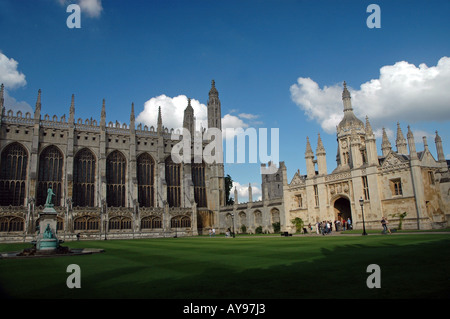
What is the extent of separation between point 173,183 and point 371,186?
32.3 metres

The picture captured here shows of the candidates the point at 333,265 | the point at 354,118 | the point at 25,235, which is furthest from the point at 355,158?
the point at 25,235

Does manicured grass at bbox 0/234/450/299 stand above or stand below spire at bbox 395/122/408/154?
below

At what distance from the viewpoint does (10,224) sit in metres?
40.7

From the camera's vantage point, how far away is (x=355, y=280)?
277 inches

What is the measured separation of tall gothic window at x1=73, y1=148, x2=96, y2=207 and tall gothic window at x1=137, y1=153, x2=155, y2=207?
6955 millimetres

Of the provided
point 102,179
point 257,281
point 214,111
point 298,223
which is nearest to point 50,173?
point 102,179

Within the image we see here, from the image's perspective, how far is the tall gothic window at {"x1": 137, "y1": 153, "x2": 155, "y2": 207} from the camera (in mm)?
53375

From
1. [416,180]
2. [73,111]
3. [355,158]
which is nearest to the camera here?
[416,180]

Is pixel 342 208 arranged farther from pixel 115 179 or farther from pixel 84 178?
pixel 84 178

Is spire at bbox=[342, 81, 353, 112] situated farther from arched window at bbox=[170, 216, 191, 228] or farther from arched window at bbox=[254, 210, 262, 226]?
arched window at bbox=[170, 216, 191, 228]

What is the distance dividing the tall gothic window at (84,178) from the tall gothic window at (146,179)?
6.95m

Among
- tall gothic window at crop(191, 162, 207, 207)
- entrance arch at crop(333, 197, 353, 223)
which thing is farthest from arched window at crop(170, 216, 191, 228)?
entrance arch at crop(333, 197, 353, 223)
